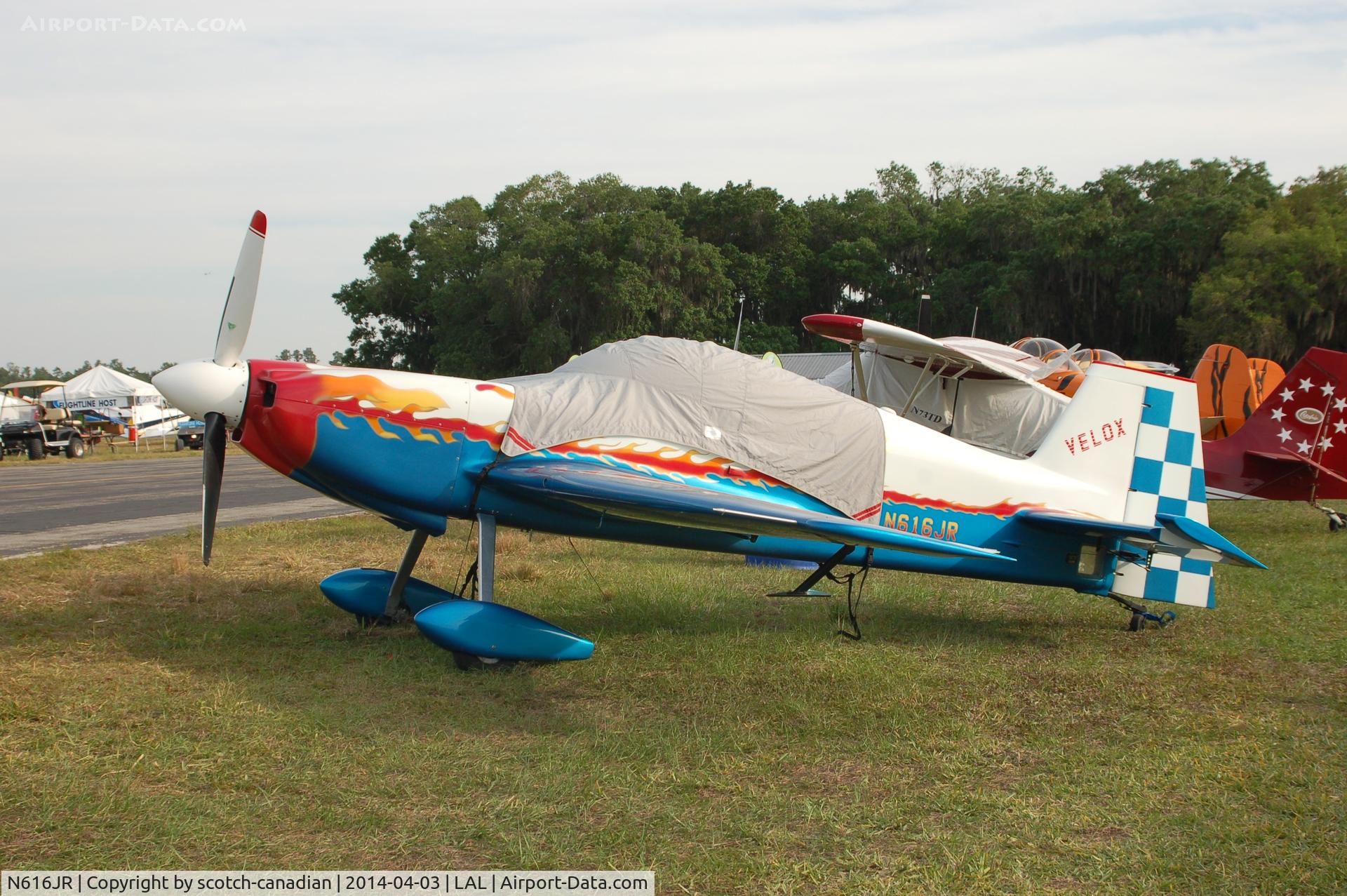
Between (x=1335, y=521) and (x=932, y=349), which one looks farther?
(x=1335, y=521)

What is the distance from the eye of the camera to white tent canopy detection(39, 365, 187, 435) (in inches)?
1874

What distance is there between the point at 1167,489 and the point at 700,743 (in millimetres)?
4467

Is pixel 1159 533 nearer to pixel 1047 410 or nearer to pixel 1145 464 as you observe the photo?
pixel 1145 464

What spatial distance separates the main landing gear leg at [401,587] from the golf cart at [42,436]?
90.1 feet

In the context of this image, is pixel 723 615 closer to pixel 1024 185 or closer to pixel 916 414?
pixel 916 414

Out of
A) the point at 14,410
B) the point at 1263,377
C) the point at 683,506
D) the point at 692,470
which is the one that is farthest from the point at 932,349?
the point at 14,410

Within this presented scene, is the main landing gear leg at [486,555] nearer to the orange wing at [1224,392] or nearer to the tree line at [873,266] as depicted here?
the orange wing at [1224,392]

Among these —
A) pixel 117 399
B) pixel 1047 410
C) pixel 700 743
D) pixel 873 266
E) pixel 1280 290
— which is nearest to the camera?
pixel 700 743

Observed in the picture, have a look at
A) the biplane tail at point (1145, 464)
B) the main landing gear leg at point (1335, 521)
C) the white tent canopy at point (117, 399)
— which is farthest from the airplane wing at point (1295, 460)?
the white tent canopy at point (117, 399)

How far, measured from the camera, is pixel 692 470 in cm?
632

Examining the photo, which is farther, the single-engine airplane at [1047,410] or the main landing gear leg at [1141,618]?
the single-engine airplane at [1047,410]

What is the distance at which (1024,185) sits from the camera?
193 ft

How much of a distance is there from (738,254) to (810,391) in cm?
4971

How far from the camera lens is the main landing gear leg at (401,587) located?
22.2ft
